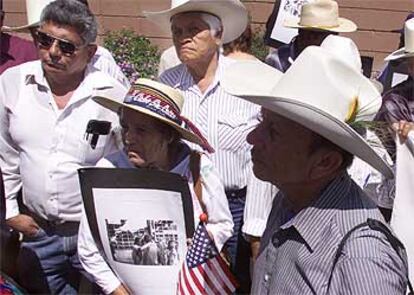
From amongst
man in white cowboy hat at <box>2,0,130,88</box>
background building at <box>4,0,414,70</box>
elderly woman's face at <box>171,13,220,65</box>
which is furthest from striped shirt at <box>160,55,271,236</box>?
background building at <box>4,0,414,70</box>

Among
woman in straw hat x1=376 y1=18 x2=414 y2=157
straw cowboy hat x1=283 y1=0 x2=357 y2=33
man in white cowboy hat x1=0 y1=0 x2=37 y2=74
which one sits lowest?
man in white cowboy hat x1=0 y1=0 x2=37 y2=74

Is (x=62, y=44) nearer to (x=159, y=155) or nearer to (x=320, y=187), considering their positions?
(x=159, y=155)

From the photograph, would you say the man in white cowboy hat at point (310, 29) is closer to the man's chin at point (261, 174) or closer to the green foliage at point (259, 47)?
the green foliage at point (259, 47)

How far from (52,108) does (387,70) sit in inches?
97.0

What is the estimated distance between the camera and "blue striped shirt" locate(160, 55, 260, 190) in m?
3.89

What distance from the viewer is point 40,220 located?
378 centimetres

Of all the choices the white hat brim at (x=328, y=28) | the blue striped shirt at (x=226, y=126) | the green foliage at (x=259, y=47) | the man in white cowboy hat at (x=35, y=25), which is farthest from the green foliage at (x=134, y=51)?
the blue striped shirt at (x=226, y=126)

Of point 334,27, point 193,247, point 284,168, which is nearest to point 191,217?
point 193,247

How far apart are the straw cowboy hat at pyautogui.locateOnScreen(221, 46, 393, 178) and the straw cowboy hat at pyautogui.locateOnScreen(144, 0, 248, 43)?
1.70m

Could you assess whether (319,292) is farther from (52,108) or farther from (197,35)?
(197,35)

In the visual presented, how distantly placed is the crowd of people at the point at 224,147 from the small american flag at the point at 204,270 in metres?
0.08

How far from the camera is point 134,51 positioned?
27.5ft

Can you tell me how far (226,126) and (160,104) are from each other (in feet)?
2.73

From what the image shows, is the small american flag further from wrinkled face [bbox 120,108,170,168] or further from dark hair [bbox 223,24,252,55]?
dark hair [bbox 223,24,252,55]
